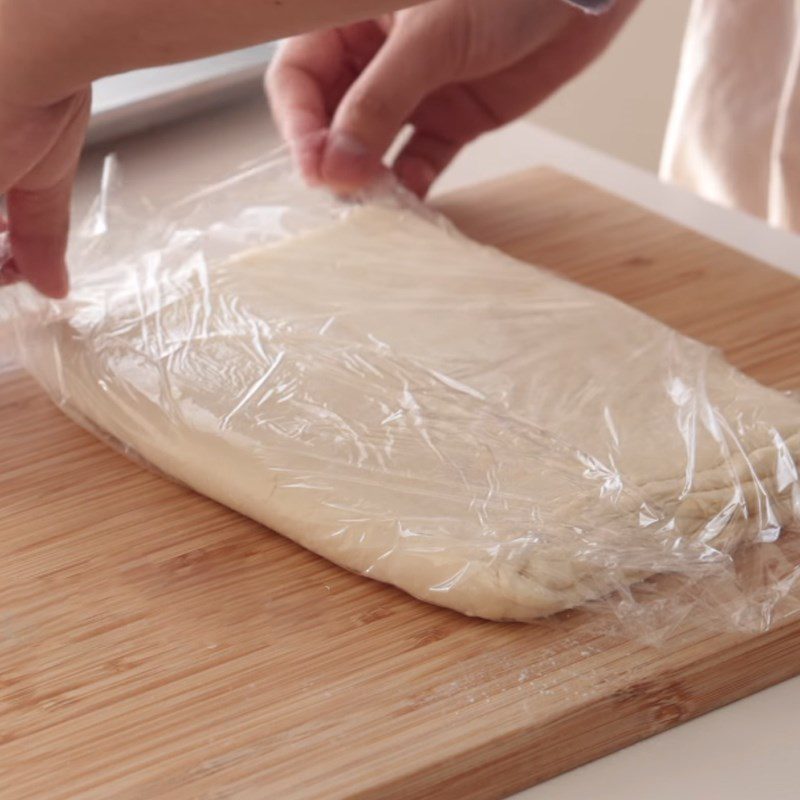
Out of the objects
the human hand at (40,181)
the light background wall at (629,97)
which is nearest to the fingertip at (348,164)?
the human hand at (40,181)

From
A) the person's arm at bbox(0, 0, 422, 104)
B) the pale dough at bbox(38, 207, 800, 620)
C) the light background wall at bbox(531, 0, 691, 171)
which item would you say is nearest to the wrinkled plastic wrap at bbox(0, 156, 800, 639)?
the pale dough at bbox(38, 207, 800, 620)

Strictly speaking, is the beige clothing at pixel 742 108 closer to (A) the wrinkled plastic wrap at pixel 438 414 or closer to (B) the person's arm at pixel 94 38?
(A) the wrinkled plastic wrap at pixel 438 414

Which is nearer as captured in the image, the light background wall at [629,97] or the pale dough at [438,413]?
the pale dough at [438,413]

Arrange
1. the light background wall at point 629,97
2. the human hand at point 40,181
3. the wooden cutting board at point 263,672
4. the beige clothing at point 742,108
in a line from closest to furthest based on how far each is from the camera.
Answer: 1. the wooden cutting board at point 263,672
2. the human hand at point 40,181
3. the beige clothing at point 742,108
4. the light background wall at point 629,97

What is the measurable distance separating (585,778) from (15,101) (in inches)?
19.1

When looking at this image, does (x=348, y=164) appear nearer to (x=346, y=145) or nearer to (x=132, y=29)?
(x=346, y=145)

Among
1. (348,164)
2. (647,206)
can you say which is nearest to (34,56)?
(348,164)

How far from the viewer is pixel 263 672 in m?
0.69

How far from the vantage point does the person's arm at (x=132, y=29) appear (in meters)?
0.71

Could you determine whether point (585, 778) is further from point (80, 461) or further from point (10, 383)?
point (10, 383)

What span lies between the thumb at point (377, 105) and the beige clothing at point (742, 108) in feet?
1.40

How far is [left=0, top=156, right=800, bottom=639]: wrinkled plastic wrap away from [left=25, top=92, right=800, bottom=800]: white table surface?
54 millimetres

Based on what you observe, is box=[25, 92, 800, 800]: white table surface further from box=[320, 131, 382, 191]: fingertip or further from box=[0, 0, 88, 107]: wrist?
box=[0, 0, 88, 107]: wrist

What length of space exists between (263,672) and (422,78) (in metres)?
0.66
